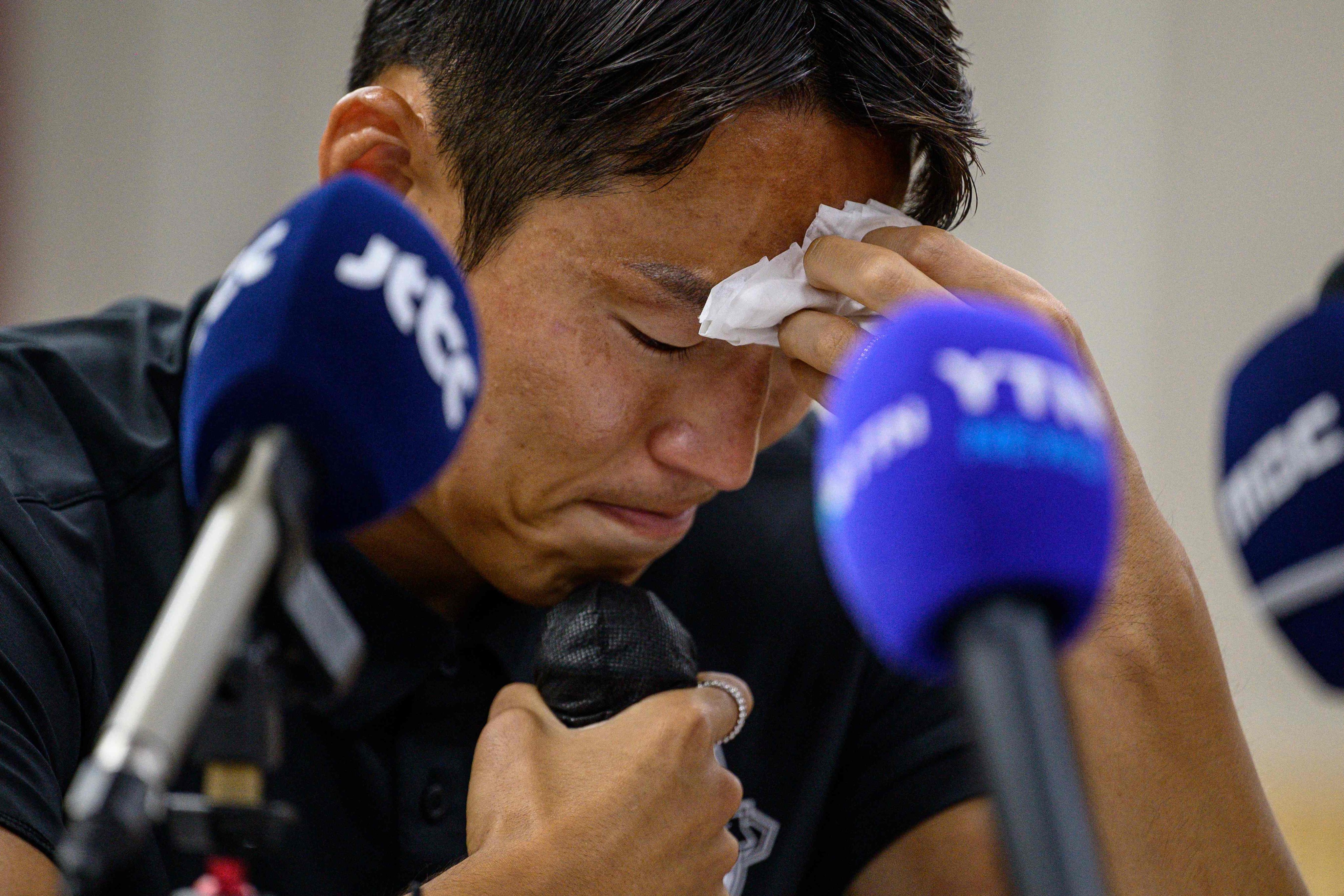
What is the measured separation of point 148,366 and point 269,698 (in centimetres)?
103

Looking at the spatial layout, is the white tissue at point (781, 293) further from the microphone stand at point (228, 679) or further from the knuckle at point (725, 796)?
the microphone stand at point (228, 679)

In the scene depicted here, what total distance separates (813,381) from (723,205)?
20cm

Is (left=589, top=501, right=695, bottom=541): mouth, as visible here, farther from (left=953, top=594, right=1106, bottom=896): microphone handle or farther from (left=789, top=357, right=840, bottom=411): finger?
(left=953, top=594, right=1106, bottom=896): microphone handle

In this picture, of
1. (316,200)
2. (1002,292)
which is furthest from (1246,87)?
(316,200)

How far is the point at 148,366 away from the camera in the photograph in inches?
60.2

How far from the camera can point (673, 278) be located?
4.09ft

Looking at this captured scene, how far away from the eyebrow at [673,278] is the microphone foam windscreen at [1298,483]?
54cm

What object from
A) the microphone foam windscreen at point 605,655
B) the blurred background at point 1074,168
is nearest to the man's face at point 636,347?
the microphone foam windscreen at point 605,655

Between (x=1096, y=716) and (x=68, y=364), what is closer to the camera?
(x=1096, y=716)

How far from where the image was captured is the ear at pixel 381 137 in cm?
138

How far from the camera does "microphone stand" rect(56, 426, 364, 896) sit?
0.52m

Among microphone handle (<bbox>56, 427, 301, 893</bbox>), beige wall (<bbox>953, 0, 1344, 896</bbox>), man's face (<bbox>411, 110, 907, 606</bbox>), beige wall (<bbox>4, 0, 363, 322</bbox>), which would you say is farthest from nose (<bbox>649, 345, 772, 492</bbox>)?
beige wall (<bbox>4, 0, 363, 322</bbox>)

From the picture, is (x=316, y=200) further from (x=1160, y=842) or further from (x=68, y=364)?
(x=1160, y=842)

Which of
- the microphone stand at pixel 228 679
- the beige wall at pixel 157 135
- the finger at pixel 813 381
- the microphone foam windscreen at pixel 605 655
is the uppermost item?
the microphone stand at pixel 228 679
